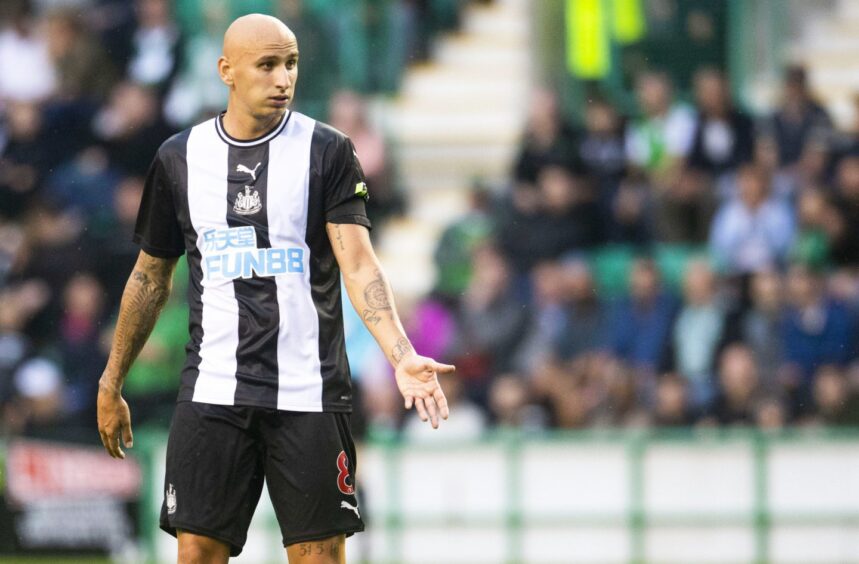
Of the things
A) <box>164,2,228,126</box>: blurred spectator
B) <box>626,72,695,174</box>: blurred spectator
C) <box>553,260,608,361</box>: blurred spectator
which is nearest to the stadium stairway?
<box>164,2,228,126</box>: blurred spectator

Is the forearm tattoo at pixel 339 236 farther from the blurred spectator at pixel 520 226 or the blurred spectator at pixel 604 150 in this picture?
the blurred spectator at pixel 604 150

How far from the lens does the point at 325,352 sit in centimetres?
540

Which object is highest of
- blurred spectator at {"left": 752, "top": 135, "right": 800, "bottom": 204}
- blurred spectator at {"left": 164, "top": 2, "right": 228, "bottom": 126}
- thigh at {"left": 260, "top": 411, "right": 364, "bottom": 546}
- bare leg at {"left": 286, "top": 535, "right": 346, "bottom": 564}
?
blurred spectator at {"left": 164, "top": 2, "right": 228, "bottom": 126}

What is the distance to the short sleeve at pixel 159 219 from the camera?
553 cm

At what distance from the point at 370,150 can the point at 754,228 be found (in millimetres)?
3285

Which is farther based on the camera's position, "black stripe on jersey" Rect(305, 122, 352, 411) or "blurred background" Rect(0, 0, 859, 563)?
"blurred background" Rect(0, 0, 859, 563)

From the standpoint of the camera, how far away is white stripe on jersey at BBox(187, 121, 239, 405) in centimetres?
536

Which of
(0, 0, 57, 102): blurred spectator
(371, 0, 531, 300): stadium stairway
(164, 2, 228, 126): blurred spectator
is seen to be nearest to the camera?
(164, 2, 228, 126): blurred spectator

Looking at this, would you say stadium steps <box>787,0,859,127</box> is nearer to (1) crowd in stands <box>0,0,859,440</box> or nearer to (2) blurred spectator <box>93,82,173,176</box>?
(1) crowd in stands <box>0,0,859,440</box>

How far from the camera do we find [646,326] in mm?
12750

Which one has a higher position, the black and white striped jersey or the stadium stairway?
the stadium stairway

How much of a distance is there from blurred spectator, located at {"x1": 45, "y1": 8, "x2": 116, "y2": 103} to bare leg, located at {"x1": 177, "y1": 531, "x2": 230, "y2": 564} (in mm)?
10368

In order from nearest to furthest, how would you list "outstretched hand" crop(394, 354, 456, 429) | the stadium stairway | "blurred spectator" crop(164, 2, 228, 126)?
1. "outstretched hand" crop(394, 354, 456, 429)
2. "blurred spectator" crop(164, 2, 228, 126)
3. the stadium stairway

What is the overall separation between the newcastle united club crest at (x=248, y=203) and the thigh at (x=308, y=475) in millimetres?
644
